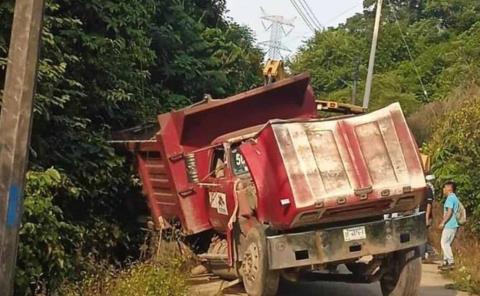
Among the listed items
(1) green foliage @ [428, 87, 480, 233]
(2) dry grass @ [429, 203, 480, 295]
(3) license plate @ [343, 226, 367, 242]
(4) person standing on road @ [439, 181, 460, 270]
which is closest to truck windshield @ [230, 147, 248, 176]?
(3) license plate @ [343, 226, 367, 242]

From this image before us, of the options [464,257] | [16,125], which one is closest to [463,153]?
[464,257]

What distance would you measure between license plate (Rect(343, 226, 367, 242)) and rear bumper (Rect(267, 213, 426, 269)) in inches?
1.2

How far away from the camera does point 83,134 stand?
11.6 m

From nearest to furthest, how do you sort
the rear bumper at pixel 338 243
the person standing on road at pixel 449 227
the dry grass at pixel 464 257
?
the rear bumper at pixel 338 243
the dry grass at pixel 464 257
the person standing on road at pixel 449 227

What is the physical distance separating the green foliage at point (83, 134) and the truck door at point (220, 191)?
1.68 m

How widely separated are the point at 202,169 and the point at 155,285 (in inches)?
105

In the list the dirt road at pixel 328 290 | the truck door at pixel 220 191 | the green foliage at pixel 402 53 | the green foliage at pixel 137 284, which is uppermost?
the green foliage at pixel 402 53

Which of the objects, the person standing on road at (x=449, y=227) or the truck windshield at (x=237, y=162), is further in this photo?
the person standing on road at (x=449, y=227)

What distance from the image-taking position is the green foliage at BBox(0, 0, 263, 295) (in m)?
9.59

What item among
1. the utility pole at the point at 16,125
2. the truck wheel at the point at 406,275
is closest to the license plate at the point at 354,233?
the truck wheel at the point at 406,275

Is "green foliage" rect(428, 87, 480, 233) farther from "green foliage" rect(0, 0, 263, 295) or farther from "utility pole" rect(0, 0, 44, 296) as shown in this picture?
"utility pole" rect(0, 0, 44, 296)

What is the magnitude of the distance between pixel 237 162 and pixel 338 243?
1.87m

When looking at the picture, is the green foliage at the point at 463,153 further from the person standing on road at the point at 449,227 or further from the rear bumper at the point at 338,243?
the rear bumper at the point at 338,243

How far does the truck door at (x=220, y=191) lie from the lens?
34.0 ft
